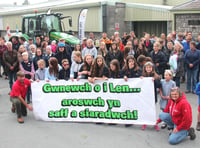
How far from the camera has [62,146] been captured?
5.68 m

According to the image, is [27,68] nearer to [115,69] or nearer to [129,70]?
[115,69]

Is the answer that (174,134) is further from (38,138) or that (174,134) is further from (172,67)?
(172,67)

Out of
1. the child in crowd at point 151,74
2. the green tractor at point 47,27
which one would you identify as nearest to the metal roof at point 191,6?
the green tractor at point 47,27

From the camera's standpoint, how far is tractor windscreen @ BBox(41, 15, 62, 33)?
671 inches

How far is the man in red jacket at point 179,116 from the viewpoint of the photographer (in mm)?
5570

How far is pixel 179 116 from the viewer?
568 centimetres

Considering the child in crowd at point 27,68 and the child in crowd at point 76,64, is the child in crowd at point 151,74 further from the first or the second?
the child in crowd at point 27,68

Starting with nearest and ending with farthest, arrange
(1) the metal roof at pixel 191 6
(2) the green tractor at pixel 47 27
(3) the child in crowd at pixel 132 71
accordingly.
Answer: (3) the child in crowd at pixel 132 71
(1) the metal roof at pixel 191 6
(2) the green tractor at pixel 47 27

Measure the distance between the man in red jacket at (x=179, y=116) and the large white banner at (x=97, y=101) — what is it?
0.66m

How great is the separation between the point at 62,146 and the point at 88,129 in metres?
0.97

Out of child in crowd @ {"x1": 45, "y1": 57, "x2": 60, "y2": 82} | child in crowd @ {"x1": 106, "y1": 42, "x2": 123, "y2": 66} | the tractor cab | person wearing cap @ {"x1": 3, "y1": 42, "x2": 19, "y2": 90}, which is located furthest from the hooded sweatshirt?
the tractor cab

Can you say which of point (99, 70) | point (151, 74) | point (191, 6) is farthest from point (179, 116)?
point (191, 6)

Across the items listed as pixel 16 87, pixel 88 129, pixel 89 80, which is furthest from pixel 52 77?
pixel 88 129

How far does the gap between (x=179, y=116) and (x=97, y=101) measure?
6.30 feet
